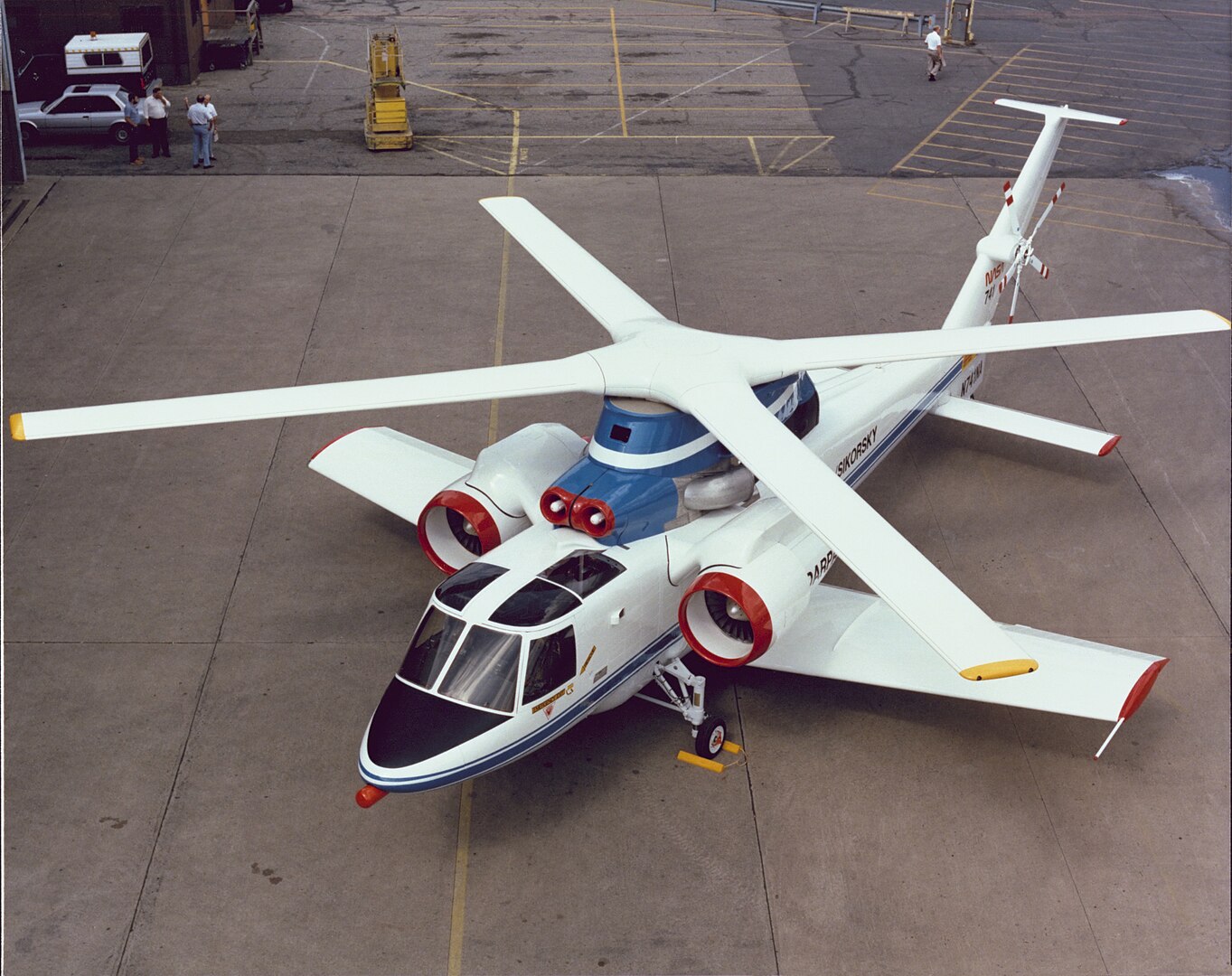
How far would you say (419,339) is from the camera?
21.8 metres

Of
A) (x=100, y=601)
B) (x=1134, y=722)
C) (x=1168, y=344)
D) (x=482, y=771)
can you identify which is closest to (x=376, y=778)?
(x=482, y=771)

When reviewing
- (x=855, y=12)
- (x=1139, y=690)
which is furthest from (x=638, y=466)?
(x=855, y=12)

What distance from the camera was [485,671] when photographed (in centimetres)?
1177

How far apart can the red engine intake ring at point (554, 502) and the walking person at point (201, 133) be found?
19.2 metres

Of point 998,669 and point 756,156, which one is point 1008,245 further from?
point 756,156

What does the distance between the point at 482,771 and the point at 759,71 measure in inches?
1154

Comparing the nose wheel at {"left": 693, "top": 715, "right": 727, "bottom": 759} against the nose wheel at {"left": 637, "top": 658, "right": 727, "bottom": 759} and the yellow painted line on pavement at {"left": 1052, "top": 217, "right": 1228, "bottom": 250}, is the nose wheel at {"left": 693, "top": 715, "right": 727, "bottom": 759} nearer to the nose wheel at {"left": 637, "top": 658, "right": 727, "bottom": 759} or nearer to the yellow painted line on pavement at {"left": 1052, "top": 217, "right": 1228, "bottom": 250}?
the nose wheel at {"left": 637, "top": 658, "right": 727, "bottom": 759}

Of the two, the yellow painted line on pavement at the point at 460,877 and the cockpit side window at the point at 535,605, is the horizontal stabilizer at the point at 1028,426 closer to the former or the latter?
the cockpit side window at the point at 535,605

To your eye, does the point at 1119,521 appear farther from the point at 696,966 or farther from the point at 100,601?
the point at 100,601

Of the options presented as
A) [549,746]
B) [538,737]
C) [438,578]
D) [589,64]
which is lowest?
[549,746]

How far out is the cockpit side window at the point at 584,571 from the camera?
12.3m

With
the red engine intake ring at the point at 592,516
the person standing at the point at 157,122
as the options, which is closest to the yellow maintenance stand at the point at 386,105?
the person standing at the point at 157,122

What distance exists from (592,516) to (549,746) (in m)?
2.76

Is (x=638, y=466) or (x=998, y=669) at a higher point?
(x=998, y=669)
